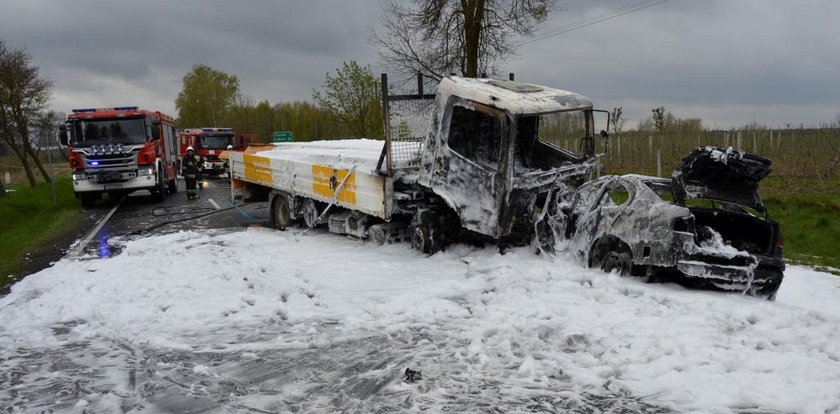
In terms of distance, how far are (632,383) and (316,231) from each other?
8.93 meters

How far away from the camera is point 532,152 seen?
11156 mm

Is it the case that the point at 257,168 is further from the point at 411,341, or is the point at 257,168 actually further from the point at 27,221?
the point at 411,341

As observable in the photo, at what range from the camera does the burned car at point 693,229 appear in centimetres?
712

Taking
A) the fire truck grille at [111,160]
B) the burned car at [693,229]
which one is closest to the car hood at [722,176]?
the burned car at [693,229]

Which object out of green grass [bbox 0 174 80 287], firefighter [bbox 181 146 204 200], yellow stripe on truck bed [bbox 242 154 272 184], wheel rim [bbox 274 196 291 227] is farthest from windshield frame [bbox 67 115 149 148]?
wheel rim [bbox 274 196 291 227]

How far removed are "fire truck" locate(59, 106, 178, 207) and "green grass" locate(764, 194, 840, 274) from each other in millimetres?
17146

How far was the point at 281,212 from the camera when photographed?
46.4 ft

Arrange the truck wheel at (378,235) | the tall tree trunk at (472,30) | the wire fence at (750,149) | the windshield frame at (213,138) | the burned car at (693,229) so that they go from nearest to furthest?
the burned car at (693,229), the truck wheel at (378,235), the tall tree trunk at (472,30), the wire fence at (750,149), the windshield frame at (213,138)

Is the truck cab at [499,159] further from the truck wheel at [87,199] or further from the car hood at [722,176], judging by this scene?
the truck wheel at [87,199]

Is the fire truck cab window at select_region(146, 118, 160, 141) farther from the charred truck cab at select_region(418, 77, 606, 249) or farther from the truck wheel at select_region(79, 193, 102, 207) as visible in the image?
the charred truck cab at select_region(418, 77, 606, 249)

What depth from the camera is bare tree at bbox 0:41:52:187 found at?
26.1 metres

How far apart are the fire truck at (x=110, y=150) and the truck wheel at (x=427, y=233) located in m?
12.6

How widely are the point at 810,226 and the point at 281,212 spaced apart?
1108cm

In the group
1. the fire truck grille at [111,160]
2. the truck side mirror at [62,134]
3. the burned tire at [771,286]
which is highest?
the truck side mirror at [62,134]
